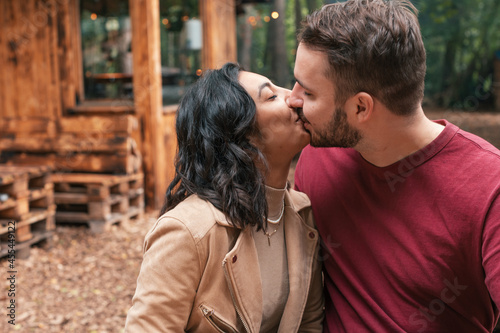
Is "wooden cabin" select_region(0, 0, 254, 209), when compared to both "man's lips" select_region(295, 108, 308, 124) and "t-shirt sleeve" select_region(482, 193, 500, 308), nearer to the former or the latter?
"man's lips" select_region(295, 108, 308, 124)

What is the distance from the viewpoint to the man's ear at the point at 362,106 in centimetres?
205

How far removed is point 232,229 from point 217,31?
736 cm

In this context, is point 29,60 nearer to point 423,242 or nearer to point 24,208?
point 24,208

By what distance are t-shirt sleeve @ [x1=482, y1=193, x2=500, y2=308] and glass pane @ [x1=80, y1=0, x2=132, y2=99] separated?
231 inches

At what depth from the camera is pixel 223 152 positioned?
6.66 feet

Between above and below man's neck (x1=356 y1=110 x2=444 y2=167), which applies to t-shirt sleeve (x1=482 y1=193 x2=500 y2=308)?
below

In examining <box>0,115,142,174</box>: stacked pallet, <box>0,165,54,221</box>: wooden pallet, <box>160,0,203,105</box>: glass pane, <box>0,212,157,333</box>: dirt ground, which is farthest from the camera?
<box>160,0,203,105</box>: glass pane

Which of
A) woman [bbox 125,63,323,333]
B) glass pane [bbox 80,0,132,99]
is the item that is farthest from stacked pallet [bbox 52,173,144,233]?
woman [bbox 125,63,323,333]

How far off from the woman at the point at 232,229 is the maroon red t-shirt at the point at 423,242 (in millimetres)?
188

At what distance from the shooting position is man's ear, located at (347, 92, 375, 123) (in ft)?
6.73

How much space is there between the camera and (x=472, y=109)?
1653 centimetres

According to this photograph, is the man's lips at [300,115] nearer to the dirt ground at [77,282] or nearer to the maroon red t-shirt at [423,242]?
the maroon red t-shirt at [423,242]

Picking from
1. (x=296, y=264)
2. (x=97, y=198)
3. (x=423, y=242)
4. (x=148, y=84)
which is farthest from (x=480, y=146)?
(x=148, y=84)

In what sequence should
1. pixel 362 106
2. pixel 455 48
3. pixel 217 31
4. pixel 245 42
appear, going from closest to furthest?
pixel 362 106
pixel 217 31
pixel 245 42
pixel 455 48
